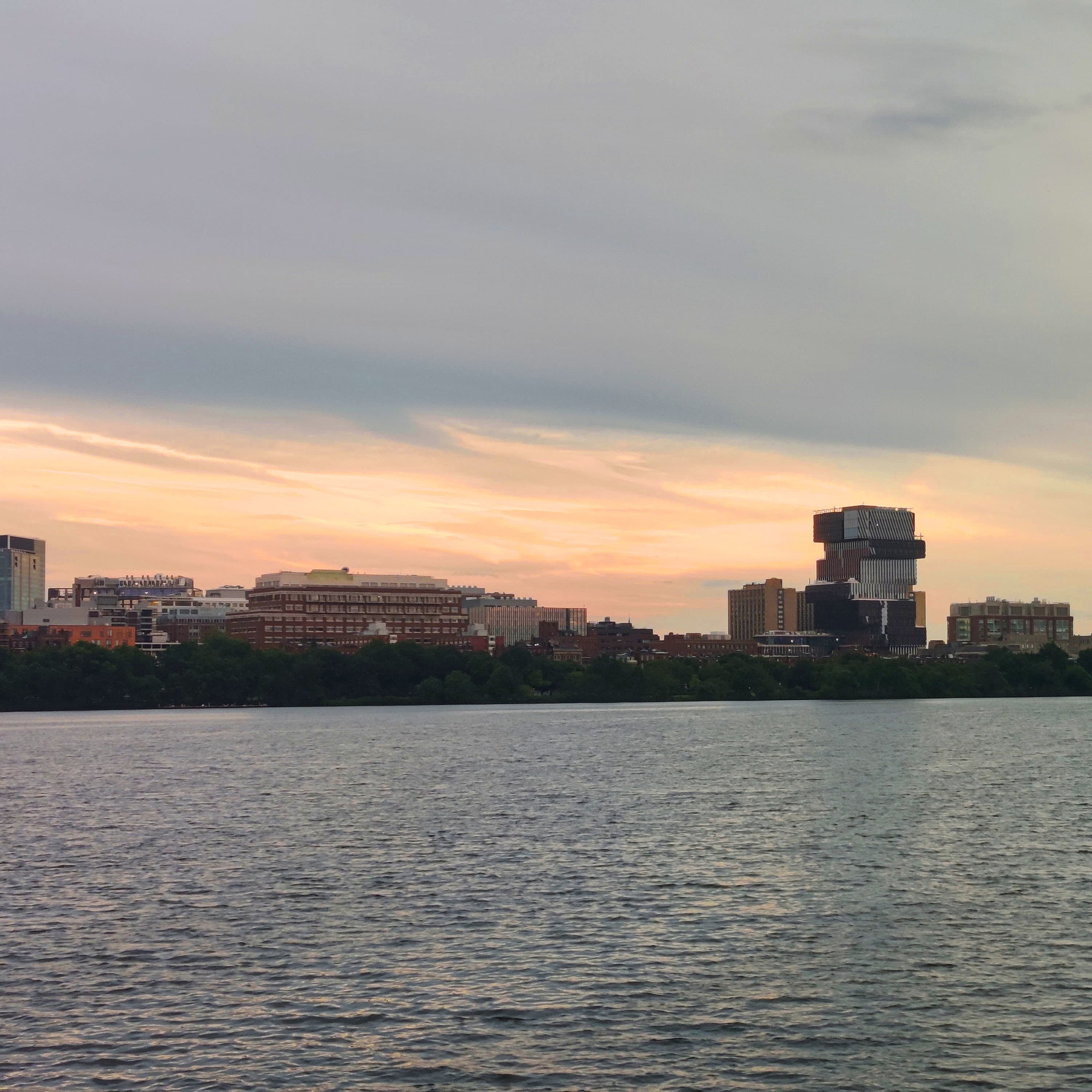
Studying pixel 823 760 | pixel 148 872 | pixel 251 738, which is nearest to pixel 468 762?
pixel 823 760

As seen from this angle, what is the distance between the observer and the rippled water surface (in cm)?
3381

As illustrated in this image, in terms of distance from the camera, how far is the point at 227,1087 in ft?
104

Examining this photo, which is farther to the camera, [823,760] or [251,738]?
[251,738]

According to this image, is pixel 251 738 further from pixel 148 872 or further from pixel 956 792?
pixel 148 872

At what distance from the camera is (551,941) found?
46938mm

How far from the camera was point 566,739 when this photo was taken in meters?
178

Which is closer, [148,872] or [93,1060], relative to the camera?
[93,1060]

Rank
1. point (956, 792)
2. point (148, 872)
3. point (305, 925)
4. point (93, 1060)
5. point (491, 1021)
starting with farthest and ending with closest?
point (956, 792) < point (148, 872) < point (305, 925) < point (491, 1021) < point (93, 1060)

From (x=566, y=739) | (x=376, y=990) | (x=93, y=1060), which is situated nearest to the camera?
(x=93, y=1060)

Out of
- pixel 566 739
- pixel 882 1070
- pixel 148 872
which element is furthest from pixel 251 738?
pixel 882 1070

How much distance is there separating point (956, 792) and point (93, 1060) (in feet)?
244

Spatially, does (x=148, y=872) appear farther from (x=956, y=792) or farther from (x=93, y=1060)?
(x=956, y=792)

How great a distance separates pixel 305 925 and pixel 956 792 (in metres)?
59.7

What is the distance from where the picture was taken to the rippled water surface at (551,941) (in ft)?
111
